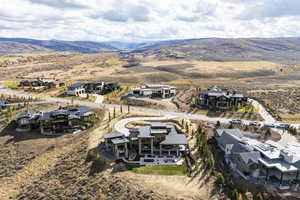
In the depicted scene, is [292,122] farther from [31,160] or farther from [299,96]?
[31,160]

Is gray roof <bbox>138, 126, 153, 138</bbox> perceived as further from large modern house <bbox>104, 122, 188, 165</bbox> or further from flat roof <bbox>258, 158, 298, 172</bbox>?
flat roof <bbox>258, 158, 298, 172</bbox>

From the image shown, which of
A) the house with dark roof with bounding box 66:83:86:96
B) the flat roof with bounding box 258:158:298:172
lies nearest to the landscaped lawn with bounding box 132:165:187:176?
the flat roof with bounding box 258:158:298:172

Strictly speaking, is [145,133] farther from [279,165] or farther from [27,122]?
[27,122]

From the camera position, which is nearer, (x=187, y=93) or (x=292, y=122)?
(x=292, y=122)

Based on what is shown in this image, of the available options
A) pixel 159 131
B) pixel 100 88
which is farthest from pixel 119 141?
pixel 100 88

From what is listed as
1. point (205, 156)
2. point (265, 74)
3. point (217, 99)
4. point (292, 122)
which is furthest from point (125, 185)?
point (265, 74)

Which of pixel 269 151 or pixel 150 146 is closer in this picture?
pixel 269 151
